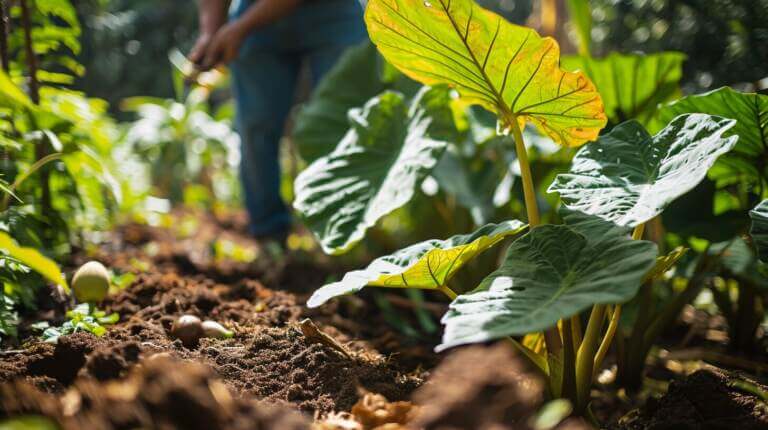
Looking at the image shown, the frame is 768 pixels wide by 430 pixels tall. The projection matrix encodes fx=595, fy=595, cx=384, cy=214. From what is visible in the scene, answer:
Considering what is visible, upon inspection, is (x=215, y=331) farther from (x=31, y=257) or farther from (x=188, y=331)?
(x=31, y=257)

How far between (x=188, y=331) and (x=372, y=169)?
0.63 metres

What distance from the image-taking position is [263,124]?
236 centimetres

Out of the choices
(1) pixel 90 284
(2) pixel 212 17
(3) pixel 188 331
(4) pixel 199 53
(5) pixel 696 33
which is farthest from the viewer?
(2) pixel 212 17

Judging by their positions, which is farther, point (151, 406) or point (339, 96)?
point (339, 96)

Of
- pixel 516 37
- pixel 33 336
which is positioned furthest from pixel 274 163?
pixel 516 37

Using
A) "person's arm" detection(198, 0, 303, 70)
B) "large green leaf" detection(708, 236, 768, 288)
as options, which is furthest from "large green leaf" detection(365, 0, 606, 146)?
Answer: "person's arm" detection(198, 0, 303, 70)

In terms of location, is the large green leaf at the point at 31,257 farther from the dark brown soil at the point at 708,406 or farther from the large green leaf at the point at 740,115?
the large green leaf at the point at 740,115

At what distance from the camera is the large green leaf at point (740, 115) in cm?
116

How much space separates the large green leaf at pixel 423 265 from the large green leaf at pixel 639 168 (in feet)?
0.45

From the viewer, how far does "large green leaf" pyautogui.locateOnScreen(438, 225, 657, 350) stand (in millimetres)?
774

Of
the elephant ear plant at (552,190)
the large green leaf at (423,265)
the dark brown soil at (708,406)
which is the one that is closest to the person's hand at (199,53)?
the elephant ear plant at (552,190)

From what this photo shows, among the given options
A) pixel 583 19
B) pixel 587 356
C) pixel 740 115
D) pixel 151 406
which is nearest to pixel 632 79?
pixel 583 19

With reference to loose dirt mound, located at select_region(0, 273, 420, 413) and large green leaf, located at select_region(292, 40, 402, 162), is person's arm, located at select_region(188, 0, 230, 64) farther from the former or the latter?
loose dirt mound, located at select_region(0, 273, 420, 413)

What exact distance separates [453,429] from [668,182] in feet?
1.75
